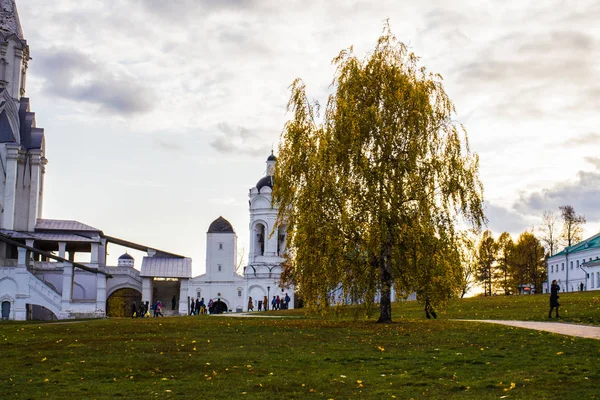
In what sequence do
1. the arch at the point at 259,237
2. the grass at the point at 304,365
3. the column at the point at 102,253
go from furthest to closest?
the arch at the point at 259,237
the column at the point at 102,253
the grass at the point at 304,365

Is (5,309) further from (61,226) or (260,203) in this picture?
(260,203)

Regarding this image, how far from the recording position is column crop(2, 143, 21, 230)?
6725cm

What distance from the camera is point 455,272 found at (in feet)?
93.4

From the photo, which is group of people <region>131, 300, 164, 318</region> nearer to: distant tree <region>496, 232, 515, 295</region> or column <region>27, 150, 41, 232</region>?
column <region>27, 150, 41, 232</region>

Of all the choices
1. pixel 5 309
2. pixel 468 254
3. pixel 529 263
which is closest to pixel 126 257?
pixel 5 309

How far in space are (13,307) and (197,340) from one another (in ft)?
135

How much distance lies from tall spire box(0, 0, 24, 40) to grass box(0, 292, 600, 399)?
55436 mm

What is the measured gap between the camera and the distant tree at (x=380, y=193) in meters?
27.9

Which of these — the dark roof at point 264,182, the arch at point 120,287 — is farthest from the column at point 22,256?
the dark roof at point 264,182

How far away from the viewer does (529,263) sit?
319 feet

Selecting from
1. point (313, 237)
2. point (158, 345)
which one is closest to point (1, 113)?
point (313, 237)

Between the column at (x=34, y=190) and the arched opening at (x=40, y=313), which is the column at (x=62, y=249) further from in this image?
the arched opening at (x=40, y=313)

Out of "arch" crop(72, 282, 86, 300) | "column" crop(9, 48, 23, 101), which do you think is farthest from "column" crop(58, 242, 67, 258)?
"column" crop(9, 48, 23, 101)

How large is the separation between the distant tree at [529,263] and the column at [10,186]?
59.0 metres
